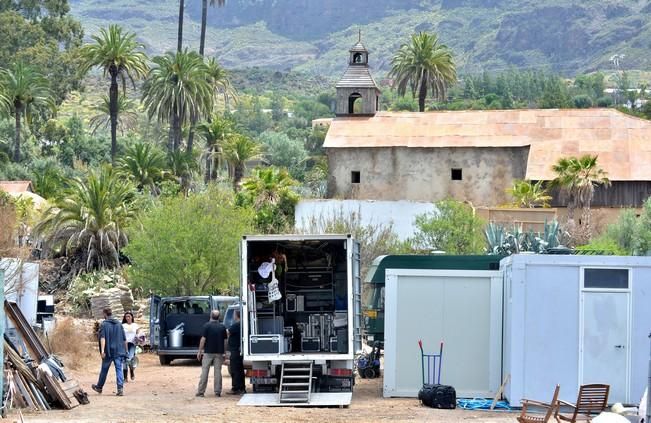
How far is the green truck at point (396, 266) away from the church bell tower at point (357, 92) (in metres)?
40.2

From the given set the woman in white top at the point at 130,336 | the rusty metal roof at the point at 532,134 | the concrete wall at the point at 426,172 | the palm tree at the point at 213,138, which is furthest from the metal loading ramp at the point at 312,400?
the palm tree at the point at 213,138

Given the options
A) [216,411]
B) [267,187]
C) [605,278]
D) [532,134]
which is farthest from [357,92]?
[216,411]

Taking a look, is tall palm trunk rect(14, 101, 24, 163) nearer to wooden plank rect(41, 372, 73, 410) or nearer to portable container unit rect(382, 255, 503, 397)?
portable container unit rect(382, 255, 503, 397)

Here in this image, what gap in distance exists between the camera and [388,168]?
6525 centimetres

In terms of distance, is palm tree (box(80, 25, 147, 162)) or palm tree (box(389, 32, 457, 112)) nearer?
palm tree (box(80, 25, 147, 162))

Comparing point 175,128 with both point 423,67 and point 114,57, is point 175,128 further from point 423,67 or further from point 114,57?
point 423,67

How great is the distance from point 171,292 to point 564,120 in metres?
27.3

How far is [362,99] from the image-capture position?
234 ft

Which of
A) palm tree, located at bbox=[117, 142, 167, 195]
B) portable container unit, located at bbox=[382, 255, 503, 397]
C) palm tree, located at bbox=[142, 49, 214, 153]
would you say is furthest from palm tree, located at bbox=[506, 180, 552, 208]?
portable container unit, located at bbox=[382, 255, 503, 397]

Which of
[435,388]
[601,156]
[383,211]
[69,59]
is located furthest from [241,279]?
[69,59]

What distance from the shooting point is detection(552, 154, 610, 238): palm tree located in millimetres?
58812

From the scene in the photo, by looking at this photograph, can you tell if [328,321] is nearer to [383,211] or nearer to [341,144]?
[383,211]

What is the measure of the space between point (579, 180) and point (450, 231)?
30.4 feet

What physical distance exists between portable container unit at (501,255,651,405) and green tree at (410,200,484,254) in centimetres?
2708
